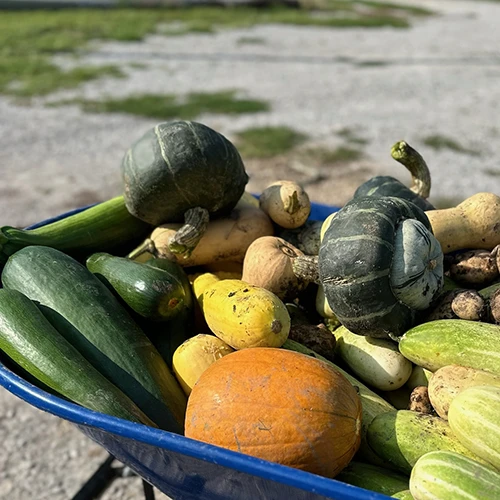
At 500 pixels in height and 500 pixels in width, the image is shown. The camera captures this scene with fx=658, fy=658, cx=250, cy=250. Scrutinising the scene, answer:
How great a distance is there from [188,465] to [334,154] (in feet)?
20.0

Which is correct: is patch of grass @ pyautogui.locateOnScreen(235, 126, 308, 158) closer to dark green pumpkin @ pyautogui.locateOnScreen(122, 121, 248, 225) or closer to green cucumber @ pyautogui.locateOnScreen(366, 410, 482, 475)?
dark green pumpkin @ pyautogui.locateOnScreen(122, 121, 248, 225)

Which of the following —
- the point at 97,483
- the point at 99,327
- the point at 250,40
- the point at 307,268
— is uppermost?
the point at 307,268

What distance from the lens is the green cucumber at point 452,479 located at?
144 cm

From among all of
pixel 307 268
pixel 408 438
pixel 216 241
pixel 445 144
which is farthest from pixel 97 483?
pixel 445 144

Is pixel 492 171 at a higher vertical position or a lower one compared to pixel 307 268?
lower

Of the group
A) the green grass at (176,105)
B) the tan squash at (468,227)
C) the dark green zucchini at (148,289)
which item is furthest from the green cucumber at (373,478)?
the green grass at (176,105)

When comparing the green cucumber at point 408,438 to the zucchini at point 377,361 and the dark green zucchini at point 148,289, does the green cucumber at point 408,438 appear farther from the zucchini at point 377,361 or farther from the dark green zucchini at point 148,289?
the dark green zucchini at point 148,289

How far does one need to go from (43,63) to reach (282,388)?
35.4ft

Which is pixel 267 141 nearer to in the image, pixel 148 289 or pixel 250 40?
pixel 148 289

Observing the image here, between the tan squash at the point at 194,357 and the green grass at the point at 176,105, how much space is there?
6.69m

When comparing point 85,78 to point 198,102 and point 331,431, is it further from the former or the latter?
point 331,431

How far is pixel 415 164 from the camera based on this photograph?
2617mm

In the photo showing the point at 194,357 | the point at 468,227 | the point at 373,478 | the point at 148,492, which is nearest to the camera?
the point at 373,478

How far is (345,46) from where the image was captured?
13.7m
